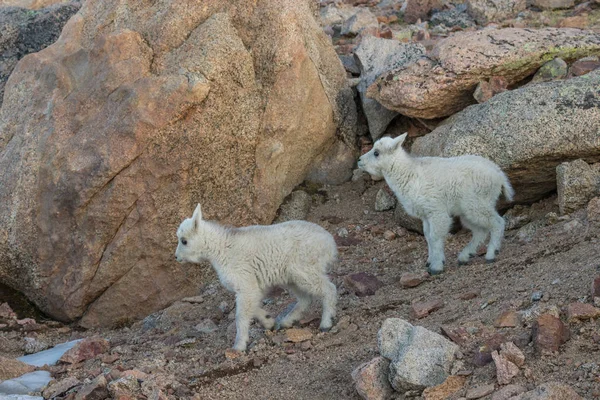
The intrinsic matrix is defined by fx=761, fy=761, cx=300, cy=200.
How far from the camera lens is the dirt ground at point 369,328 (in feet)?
21.7

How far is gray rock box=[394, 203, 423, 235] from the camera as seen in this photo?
11907 mm

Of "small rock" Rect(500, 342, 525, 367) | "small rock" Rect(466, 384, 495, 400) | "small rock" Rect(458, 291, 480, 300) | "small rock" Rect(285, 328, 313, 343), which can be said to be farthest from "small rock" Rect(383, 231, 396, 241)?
"small rock" Rect(466, 384, 495, 400)

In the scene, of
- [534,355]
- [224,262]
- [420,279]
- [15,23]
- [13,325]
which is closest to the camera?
[534,355]

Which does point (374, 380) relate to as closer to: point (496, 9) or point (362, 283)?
point (362, 283)

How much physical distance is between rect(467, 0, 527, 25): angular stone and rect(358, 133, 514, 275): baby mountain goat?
9.07 metres

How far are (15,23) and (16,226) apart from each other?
6064 millimetres

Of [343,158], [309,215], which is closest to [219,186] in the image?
[309,215]

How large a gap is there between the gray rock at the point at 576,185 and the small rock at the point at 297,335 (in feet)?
14.2

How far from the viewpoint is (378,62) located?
47.0 feet

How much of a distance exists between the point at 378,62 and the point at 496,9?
18.6 ft

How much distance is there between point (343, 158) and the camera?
13.7 metres

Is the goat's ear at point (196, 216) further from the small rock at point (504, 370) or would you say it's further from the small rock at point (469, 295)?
the small rock at point (504, 370)

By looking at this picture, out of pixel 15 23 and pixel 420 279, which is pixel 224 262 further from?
pixel 15 23

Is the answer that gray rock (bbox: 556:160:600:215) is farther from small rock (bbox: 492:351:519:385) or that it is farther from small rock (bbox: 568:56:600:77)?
small rock (bbox: 492:351:519:385)
